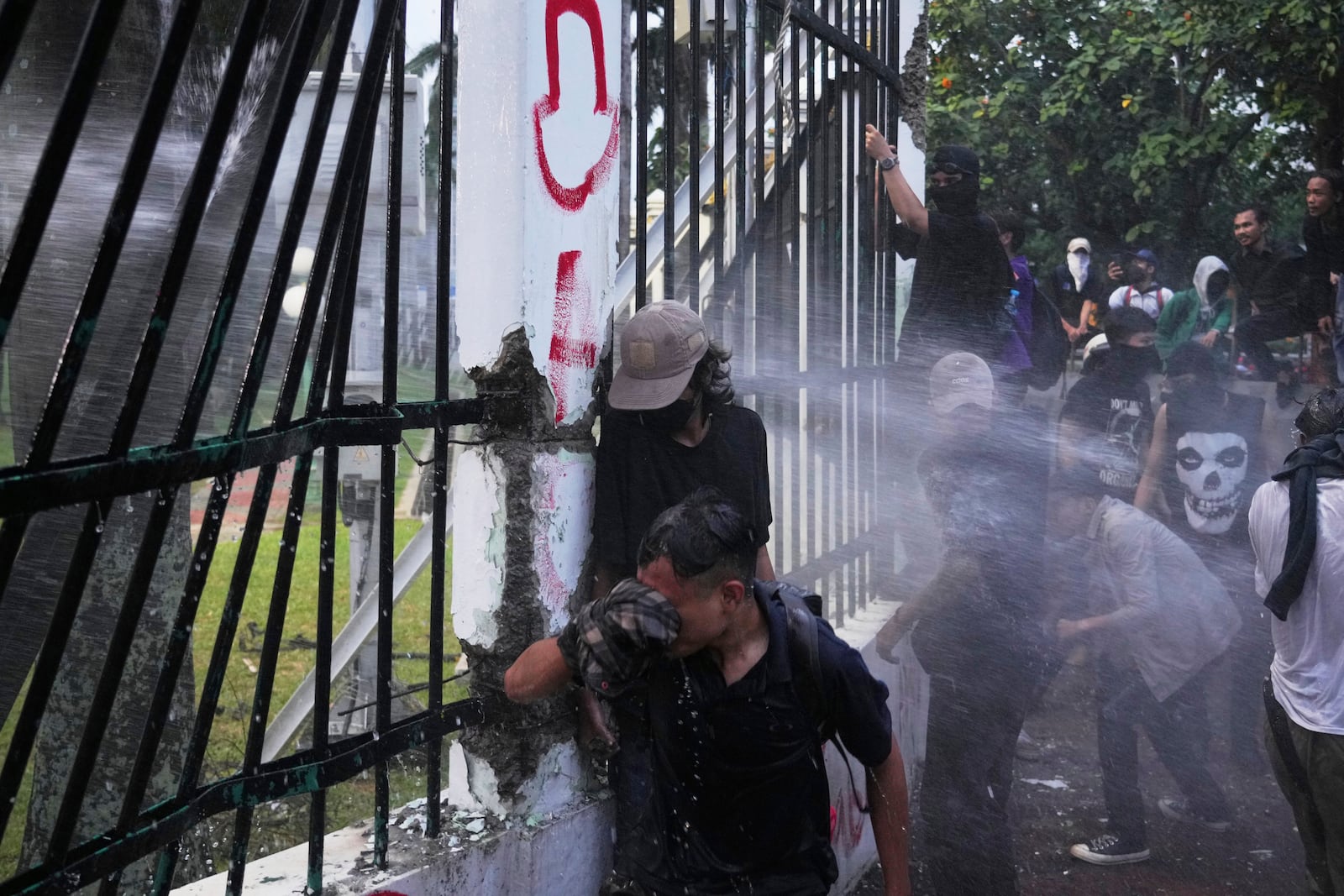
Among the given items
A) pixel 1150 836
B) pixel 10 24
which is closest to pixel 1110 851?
pixel 1150 836

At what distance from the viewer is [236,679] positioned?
24.6 feet

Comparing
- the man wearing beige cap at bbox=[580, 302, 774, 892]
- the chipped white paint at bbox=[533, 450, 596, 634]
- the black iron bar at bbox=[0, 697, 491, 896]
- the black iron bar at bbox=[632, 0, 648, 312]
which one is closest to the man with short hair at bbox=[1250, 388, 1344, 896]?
the man wearing beige cap at bbox=[580, 302, 774, 892]

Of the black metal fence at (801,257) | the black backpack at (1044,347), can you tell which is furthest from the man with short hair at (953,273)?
the black backpack at (1044,347)

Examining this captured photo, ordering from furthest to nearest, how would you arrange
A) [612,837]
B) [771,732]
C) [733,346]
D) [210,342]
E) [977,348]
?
[977,348], [733,346], [612,837], [771,732], [210,342]

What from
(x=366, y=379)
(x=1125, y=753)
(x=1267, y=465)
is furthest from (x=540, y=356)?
(x=1267, y=465)

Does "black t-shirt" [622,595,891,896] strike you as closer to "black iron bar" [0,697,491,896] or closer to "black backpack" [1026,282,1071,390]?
"black iron bar" [0,697,491,896]

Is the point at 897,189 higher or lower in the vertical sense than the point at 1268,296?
higher

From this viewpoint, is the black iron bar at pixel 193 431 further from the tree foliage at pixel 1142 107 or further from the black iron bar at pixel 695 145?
the tree foliage at pixel 1142 107

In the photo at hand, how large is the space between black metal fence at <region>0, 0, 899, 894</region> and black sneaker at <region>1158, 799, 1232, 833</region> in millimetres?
1807

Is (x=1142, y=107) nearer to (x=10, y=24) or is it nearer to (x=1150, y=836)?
(x=1150, y=836)

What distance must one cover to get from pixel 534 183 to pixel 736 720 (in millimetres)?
1325

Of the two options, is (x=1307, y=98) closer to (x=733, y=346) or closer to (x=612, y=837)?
(x=733, y=346)

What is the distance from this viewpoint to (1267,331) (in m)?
7.93

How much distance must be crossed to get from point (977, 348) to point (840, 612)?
152 cm
